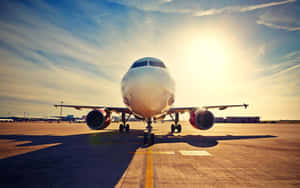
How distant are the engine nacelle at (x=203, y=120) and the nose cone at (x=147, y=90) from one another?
534 centimetres

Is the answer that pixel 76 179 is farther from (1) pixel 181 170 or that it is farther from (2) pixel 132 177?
(1) pixel 181 170

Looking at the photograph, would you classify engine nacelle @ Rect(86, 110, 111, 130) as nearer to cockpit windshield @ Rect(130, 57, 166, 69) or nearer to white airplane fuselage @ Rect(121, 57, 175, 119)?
white airplane fuselage @ Rect(121, 57, 175, 119)

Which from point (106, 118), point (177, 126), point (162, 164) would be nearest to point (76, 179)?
point (162, 164)

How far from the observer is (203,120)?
1186cm

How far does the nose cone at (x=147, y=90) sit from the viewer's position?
22.3 feet

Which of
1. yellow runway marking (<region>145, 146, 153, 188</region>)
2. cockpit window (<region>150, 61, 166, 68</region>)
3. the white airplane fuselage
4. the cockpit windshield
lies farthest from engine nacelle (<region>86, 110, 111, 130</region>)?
yellow runway marking (<region>145, 146, 153, 188</region>)

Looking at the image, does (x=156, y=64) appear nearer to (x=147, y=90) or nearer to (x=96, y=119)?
(x=147, y=90)

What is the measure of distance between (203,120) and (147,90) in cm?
703

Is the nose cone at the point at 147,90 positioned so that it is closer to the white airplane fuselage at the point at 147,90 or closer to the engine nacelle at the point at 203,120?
the white airplane fuselage at the point at 147,90

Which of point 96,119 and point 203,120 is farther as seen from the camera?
point 203,120

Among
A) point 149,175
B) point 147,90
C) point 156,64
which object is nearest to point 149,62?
point 156,64

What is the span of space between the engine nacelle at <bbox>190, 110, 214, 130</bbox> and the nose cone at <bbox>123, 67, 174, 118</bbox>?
5.34 m

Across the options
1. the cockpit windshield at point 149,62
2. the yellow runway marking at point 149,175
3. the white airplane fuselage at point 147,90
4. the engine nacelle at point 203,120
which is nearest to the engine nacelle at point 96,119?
the white airplane fuselage at point 147,90

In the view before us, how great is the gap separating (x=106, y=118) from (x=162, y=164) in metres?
7.12
